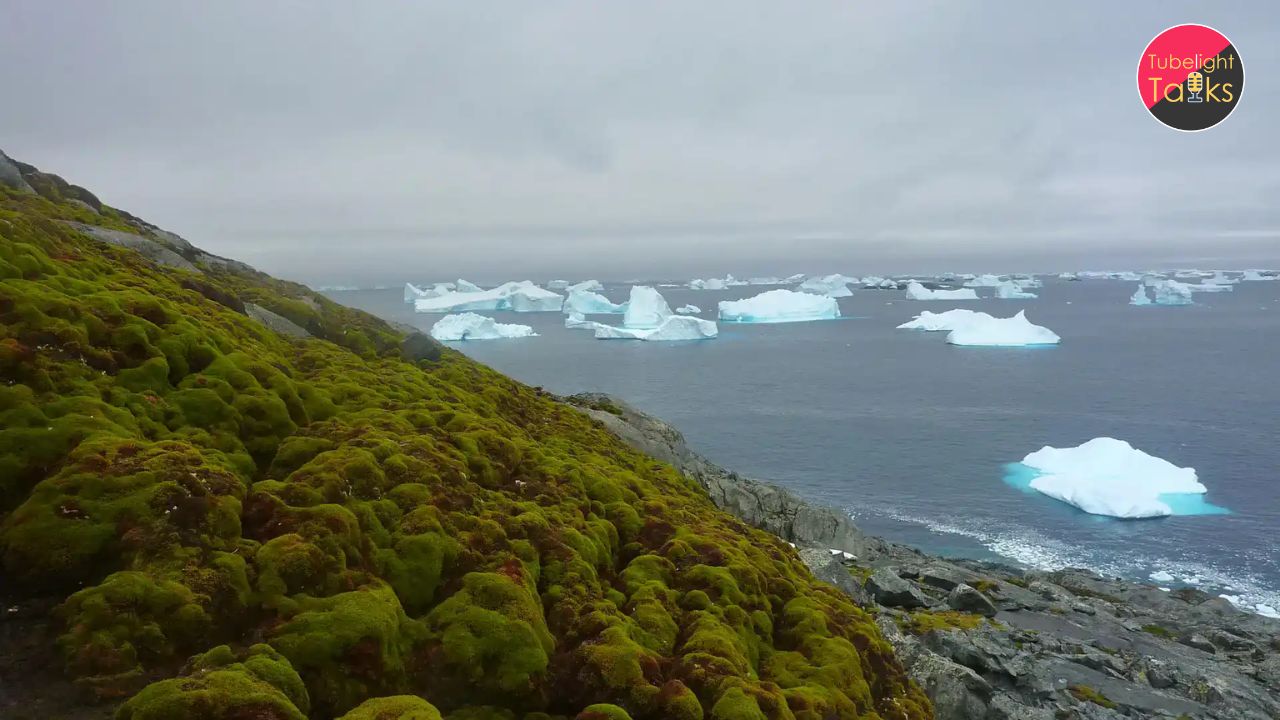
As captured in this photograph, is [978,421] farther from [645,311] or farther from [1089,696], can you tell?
[645,311]

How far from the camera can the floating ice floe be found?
53.3 meters

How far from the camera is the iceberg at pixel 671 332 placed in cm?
16438

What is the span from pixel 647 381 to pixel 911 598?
8704 cm

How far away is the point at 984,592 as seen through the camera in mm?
31719

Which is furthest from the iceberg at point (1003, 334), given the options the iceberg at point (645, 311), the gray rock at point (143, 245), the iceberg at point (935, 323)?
the gray rock at point (143, 245)

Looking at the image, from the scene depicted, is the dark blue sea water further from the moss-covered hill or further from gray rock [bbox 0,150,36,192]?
gray rock [bbox 0,150,36,192]

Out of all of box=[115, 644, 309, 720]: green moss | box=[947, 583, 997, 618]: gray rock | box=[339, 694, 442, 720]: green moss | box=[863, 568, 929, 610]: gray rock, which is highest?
box=[115, 644, 309, 720]: green moss

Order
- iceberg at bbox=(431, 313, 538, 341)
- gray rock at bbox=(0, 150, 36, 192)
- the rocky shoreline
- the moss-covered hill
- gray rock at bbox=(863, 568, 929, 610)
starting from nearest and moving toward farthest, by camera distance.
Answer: the moss-covered hill → the rocky shoreline → gray rock at bbox=(0, 150, 36, 192) → gray rock at bbox=(863, 568, 929, 610) → iceberg at bbox=(431, 313, 538, 341)

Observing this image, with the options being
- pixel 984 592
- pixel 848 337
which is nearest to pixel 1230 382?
pixel 848 337

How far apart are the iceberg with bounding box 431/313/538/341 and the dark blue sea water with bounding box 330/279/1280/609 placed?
11.9ft

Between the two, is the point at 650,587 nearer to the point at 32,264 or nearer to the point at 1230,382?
the point at 32,264

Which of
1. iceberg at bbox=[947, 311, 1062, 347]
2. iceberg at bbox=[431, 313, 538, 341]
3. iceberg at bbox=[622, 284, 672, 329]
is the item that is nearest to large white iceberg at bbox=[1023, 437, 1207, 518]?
iceberg at bbox=[947, 311, 1062, 347]

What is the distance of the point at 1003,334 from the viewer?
149 metres

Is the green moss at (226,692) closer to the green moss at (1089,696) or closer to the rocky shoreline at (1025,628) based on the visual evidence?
the rocky shoreline at (1025,628)
